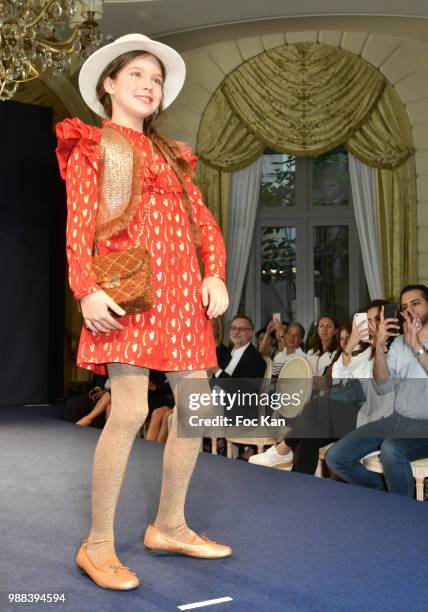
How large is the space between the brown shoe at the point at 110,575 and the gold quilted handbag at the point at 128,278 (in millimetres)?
567

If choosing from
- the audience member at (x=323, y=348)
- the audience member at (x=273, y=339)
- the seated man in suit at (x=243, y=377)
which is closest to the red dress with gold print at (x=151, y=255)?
the seated man in suit at (x=243, y=377)

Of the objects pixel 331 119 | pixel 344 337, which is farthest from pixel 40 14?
pixel 331 119

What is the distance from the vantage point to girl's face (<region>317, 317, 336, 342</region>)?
16.4 ft

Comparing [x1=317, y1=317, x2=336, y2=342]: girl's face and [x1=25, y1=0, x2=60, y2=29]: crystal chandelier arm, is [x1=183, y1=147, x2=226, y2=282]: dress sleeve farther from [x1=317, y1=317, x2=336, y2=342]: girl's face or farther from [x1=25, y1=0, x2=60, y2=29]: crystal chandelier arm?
[x1=317, y1=317, x2=336, y2=342]: girl's face

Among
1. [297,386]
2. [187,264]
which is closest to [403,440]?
[297,386]

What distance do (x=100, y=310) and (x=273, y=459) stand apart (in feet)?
6.78

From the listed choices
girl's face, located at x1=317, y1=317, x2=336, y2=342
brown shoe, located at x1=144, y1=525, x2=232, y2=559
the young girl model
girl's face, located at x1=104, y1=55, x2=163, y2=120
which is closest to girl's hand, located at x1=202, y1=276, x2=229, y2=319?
the young girl model

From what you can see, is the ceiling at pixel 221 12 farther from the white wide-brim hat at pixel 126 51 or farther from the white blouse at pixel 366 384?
the white wide-brim hat at pixel 126 51

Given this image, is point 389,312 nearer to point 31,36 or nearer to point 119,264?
point 119,264

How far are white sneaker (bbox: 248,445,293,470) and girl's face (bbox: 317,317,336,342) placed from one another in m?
1.48

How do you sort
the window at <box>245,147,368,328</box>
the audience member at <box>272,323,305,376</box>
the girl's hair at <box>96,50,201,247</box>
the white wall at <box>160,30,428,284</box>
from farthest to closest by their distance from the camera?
the window at <box>245,147,368,328</box>
the white wall at <box>160,30,428,284</box>
the audience member at <box>272,323,305,376</box>
the girl's hair at <box>96,50,201,247</box>

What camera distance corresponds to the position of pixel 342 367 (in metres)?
3.68

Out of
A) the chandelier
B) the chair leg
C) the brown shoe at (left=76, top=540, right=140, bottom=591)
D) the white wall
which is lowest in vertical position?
the chair leg

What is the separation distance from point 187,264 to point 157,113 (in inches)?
16.4
